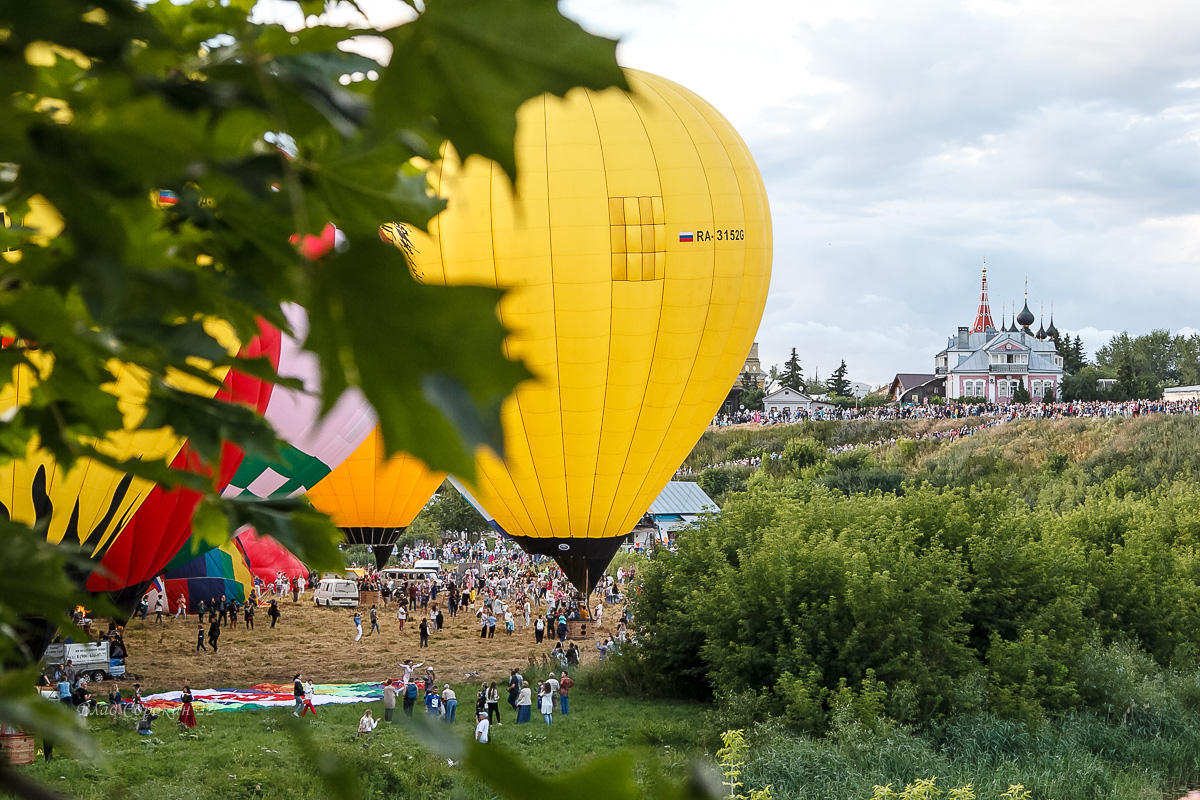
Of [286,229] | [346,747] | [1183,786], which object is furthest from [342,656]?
[286,229]

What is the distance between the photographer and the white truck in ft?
52.0

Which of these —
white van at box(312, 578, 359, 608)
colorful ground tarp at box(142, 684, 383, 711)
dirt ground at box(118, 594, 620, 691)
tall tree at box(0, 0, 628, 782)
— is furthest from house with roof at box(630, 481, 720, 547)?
tall tree at box(0, 0, 628, 782)

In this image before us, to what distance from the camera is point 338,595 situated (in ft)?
91.1

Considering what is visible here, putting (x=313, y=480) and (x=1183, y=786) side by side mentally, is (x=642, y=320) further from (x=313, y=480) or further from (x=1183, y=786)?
(x=1183, y=786)

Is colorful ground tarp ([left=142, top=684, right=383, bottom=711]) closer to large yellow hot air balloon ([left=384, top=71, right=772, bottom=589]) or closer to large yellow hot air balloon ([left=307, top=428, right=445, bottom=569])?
large yellow hot air balloon ([left=384, top=71, right=772, bottom=589])

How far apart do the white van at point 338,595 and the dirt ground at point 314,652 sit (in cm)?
245

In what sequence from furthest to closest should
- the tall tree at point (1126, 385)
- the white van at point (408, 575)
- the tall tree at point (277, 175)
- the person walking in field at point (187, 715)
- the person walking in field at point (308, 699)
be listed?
the tall tree at point (1126, 385) → the white van at point (408, 575) → the person walking in field at point (187, 715) → the person walking in field at point (308, 699) → the tall tree at point (277, 175)

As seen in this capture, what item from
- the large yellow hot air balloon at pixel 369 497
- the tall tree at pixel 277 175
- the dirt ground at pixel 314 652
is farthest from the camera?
the large yellow hot air balloon at pixel 369 497

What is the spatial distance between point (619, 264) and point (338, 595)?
16.3m

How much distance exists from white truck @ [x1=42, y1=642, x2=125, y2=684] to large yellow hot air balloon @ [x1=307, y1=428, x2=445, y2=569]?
4854 millimetres

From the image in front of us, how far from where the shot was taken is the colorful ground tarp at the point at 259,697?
15.2 metres

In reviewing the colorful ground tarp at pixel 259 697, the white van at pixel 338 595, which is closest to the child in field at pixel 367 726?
the colorful ground tarp at pixel 259 697

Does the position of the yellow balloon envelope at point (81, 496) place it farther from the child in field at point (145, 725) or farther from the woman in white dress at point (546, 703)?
the woman in white dress at point (546, 703)

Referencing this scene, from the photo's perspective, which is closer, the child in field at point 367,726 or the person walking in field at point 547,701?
the child in field at point 367,726
